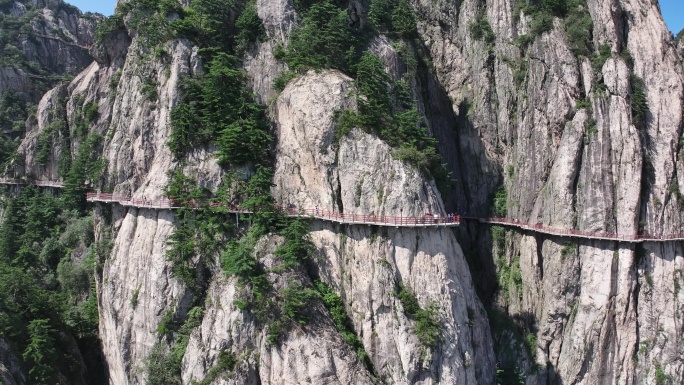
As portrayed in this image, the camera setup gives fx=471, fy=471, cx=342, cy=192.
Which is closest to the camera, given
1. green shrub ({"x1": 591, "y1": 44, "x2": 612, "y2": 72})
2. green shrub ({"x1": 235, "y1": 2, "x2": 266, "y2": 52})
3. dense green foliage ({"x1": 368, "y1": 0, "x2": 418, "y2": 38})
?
green shrub ({"x1": 591, "y1": 44, "x2": 612, "y2": 72})

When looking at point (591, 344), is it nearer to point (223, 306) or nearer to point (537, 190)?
point (537, 190)

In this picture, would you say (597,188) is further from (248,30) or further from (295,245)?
(248,30)

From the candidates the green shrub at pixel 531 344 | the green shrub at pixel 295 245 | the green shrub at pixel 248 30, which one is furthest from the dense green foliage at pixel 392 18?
the green shrub at pixel 531 344

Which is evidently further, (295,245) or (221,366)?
(295,245)

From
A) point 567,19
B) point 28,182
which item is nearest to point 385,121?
point 567,19

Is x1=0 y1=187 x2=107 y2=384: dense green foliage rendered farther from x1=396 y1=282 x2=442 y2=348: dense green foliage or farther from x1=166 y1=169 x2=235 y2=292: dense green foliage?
x1=396 y1=282 x2=442 y2=348: dense green foliage

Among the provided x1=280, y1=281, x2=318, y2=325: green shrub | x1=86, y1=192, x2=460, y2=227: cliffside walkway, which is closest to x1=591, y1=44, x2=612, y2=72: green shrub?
x1=86, y1=192, x2=460, y2=227: cliffside walkway
